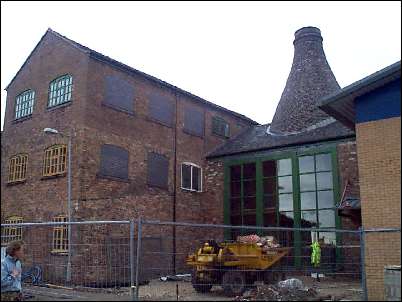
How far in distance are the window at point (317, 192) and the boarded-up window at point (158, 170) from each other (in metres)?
5.99

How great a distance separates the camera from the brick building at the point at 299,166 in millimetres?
19359

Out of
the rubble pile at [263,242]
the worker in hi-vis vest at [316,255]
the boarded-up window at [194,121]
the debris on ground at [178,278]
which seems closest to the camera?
the rubble pile at [263,242]

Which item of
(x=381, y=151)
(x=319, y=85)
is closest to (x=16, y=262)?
(x=381, y=151)

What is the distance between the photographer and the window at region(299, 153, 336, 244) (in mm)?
19641

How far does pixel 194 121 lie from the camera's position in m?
24.1

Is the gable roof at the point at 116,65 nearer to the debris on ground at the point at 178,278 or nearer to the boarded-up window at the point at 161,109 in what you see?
the boarded-up window at the point at 161,109

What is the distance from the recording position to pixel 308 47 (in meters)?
25.0

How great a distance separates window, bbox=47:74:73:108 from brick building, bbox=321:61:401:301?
37.6 ft

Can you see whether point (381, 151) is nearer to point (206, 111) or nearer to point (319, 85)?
point (319, 85)

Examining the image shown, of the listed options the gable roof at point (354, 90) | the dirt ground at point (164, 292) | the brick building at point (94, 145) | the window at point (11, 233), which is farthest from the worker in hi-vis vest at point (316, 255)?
the window at point (11, 233)

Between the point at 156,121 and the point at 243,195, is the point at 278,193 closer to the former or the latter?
the point at 243,195

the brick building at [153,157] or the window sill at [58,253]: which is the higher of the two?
the brick building at [153,157]

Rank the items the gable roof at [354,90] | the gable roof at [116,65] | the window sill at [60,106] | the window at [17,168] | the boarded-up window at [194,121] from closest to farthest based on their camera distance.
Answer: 1. the gable roof at [354,90]
2. the gable roof at [116,65]
3. the window sill at [60,106]
4. the window at [17,168]
5. the boarded-up window at [194,121]

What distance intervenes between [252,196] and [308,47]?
855cm
